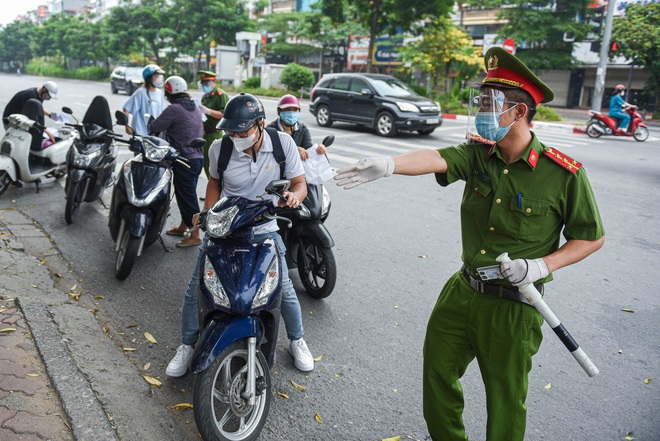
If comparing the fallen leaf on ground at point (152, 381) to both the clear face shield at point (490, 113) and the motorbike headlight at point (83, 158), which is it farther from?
the motorbike headlight at point (83, 158)

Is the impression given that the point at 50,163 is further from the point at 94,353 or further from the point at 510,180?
the point at 510,180

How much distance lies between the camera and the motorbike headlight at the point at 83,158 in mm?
6246

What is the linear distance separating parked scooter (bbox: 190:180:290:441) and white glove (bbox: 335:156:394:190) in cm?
79

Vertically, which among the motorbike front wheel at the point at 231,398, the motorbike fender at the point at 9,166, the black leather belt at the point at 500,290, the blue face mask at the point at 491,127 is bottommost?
the motorbike front wheel at the point at 231,398

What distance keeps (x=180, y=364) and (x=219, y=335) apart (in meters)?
0.82

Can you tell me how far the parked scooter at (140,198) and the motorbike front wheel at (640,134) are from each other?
51.8 feet

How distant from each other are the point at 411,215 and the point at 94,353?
4827 mm

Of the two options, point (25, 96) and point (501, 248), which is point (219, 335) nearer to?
point (501, 248)

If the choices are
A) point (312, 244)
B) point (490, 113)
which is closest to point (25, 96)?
point (312, 244)

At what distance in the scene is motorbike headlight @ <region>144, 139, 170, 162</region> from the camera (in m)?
5.05

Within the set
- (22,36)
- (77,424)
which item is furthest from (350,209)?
(22,36)

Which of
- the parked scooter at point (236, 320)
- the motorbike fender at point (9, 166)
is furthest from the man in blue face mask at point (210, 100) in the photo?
the parked scooter at point (236, 320)

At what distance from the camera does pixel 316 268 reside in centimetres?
474

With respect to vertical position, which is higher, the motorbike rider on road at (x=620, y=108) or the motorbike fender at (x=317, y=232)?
the motorbike rider on road at (x=620, y=108)
